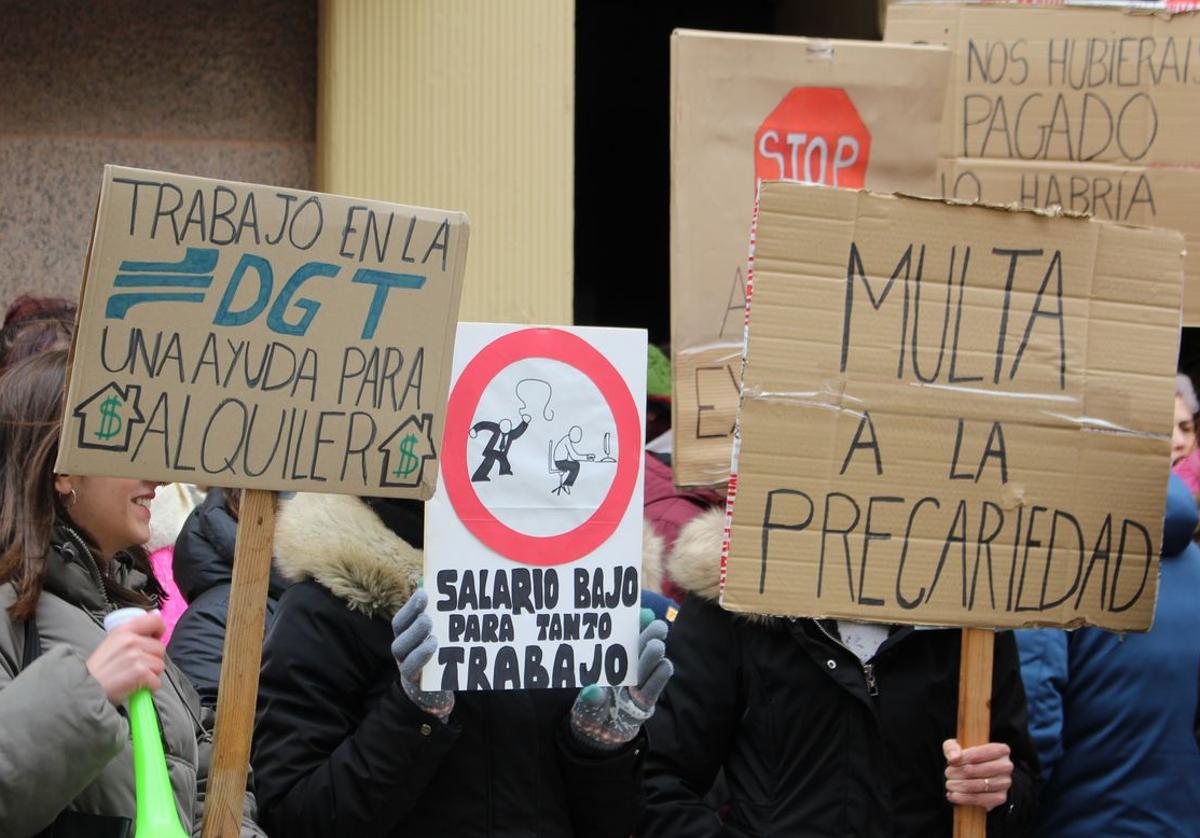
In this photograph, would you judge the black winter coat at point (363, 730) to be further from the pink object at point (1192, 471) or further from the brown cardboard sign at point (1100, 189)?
the pink object at point (1192, 471)

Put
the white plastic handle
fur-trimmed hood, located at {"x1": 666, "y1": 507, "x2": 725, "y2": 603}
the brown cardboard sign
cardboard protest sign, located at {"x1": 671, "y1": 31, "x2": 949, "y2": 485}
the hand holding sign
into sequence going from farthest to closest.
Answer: the brown cardboard sign < cardboard protest sign, located at {"x1": 671, "y1": 31, "x2": 949, "y2": 485} < fur-trimmed hood, located at {"x1": 666, "y1": 507, "x2": 725, "y2": 603} < the hand holding sign < the white plastic handle

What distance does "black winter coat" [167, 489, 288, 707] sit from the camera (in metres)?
3.95

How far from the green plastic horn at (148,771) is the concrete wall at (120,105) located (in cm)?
353

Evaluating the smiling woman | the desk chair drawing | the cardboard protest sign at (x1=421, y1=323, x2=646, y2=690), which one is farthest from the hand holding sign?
the smiling woman

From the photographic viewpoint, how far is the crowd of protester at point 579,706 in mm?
2631

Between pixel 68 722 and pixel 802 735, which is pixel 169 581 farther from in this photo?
pixel 68 722

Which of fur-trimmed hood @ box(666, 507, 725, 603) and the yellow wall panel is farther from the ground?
the yellow wall panel

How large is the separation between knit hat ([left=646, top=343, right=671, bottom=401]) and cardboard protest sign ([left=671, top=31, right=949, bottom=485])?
57.0 inches

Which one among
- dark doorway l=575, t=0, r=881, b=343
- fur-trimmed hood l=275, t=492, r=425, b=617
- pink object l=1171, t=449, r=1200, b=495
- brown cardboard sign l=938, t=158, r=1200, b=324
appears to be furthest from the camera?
dark doorway l=575, t=0, r=881, b=343

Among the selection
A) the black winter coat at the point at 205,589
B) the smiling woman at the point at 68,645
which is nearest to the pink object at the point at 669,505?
the black winter coat at the point at 205,589

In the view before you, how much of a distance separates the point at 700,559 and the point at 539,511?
0.50 m

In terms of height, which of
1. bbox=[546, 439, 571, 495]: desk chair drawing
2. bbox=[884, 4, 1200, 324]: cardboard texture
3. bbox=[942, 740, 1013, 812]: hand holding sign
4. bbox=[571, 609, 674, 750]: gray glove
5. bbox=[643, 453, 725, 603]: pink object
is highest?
bbox=[884, 4, 1200, 324]: cardboard texture

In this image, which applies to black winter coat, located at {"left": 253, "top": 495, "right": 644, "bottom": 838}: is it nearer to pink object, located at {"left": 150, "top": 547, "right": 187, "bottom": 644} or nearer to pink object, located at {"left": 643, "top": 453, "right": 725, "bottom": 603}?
pink object, located at {"left": 643, "top": 453, "right": 725, "bottom": 603}

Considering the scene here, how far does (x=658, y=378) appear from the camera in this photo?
5.54 m
